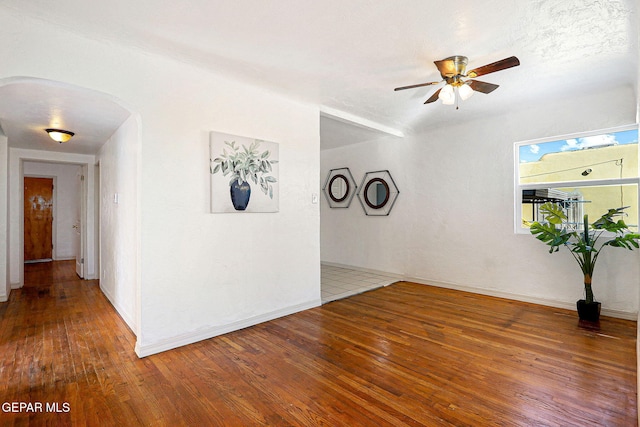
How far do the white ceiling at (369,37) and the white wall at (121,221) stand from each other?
2.19 feet

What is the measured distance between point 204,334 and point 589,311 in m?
3.93

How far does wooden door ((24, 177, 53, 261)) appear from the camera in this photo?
7202mm

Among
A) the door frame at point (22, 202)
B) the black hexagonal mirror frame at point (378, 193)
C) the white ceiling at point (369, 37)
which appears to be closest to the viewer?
the white ceiling at point (369, 37)

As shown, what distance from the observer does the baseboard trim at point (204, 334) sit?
2.62 meters

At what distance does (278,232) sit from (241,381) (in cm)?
164

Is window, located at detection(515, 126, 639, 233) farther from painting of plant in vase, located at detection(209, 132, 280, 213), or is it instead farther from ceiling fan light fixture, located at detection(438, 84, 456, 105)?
painting of plant in vase, located at detection(209, 132, 280, 213)

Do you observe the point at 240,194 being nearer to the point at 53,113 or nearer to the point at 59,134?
the point at 53,113

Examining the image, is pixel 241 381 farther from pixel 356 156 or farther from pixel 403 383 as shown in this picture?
pixel 356 156

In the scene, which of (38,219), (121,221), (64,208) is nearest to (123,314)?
(121,221)

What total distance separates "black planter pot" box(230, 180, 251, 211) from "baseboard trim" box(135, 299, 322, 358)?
1.16 meters

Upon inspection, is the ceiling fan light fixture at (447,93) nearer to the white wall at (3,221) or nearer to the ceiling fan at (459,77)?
the ceiling fan at (459,77)

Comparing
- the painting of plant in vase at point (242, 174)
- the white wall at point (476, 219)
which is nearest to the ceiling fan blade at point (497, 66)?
the white wall at point (476, 219)

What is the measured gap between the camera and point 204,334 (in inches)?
116

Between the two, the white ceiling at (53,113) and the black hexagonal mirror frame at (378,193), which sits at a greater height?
the white ceiling at (53,113)
